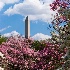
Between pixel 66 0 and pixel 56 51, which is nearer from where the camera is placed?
pixel 56 51

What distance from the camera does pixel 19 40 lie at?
14523 millimetres

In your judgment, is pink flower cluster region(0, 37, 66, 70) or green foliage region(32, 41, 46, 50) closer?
pink flower cluster region(0, 37, 66, 70)

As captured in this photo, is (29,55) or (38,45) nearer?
(29,55)

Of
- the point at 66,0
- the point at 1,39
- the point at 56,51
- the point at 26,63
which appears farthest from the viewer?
the point at 1,39

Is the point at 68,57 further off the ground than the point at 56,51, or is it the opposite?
the point at 56,51

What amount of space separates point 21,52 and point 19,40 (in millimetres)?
1758

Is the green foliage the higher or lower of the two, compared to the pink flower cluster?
higher

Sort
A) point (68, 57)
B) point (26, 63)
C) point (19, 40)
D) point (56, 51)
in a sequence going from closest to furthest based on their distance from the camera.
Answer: point (68, 57)
point (56, 51)
point (26, 63)
point (19, 40)

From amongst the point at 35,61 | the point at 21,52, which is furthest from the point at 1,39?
the point at 35,61

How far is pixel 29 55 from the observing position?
12.5 meters

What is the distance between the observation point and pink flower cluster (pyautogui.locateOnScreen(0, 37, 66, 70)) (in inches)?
413

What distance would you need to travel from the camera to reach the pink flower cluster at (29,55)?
10.5 meters

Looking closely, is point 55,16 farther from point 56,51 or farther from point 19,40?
point 56,51

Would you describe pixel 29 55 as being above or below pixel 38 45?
below
